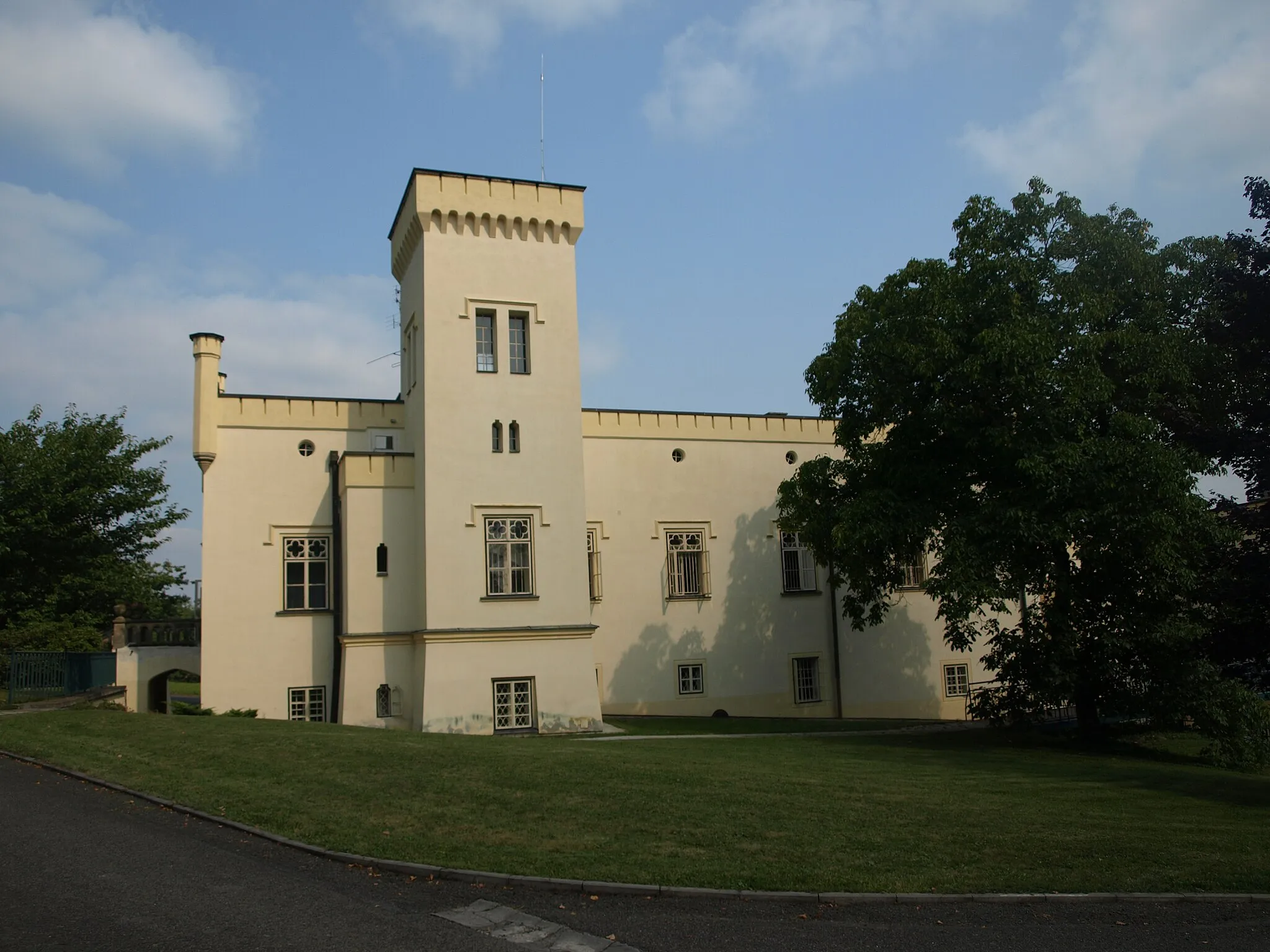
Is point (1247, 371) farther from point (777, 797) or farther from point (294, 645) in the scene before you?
point (294, 645)

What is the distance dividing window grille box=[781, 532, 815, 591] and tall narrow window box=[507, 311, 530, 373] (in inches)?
373

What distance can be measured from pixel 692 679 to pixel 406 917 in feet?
66.9

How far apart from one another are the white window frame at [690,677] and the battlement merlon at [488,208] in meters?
11.7

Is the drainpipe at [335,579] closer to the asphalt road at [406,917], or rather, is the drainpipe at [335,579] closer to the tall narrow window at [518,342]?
the tall narrow window at [518,342]

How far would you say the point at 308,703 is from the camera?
24844mm

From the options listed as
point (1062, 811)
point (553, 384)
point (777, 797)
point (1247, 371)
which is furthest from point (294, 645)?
point (1247, 371)

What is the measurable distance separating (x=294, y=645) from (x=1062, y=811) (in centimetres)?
1830

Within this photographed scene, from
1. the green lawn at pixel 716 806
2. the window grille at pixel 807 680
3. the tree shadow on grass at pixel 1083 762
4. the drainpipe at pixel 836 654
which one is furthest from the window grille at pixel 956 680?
the green lawn at pixel 716 806

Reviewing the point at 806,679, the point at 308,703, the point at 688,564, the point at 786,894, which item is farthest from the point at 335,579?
the point at 786,894

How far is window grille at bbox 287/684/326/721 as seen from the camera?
24.8 metres

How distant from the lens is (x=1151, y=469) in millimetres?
18766

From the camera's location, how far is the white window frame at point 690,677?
28141 millimetres

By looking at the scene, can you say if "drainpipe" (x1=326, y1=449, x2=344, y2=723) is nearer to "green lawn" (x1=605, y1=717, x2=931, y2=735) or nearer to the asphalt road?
"green lawn" (x1=605, y1=717, x2=931, y2=735)

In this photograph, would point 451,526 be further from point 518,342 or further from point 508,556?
point 518,342
